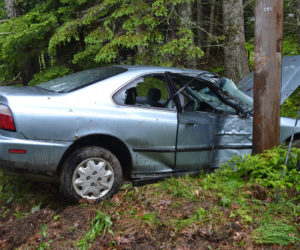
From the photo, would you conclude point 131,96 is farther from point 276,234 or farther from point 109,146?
point 276,234

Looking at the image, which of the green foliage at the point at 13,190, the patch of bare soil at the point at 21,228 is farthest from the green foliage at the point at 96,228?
the green foliage at the point at 13,190

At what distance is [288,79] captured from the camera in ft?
17.6

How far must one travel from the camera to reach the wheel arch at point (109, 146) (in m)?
3.72

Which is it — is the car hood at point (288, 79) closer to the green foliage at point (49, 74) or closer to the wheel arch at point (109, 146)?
the wheel arch at point (109, 146)

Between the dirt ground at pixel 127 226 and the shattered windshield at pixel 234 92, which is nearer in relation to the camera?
the dirt ground at pixel 127 226

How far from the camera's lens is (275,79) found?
4133 mm

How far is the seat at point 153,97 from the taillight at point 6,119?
173cm

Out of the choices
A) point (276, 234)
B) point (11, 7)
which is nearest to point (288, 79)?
point (276, 234)

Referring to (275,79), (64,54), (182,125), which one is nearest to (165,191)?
(182,125)

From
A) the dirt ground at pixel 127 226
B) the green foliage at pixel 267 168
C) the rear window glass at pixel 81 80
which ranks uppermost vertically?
the rear window glass at pixel 81 80

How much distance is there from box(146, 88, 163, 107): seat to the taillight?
1732mm

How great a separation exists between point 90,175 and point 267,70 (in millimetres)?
2470

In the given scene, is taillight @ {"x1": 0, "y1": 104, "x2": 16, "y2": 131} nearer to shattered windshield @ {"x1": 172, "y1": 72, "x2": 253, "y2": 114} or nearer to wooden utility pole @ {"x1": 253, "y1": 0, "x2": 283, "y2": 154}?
shattered windshield @ {"x1": 172, "y1": 72, "x2": 253, "y2": 114}

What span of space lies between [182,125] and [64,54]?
252 inches
